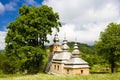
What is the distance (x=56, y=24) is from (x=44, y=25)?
297cm

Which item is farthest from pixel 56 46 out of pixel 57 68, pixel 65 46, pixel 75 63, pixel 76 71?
pixel 76 71

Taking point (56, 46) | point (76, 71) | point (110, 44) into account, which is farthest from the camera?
point (56, 46)

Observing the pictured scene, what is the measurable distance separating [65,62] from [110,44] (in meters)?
14.0

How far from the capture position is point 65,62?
174 ft

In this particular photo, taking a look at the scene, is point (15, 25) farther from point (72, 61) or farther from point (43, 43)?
point (72, 61)

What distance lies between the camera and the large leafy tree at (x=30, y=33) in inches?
1916

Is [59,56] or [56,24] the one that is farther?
[59,56]

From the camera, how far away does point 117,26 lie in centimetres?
6219

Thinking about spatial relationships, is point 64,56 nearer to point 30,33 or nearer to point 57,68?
point 57,68

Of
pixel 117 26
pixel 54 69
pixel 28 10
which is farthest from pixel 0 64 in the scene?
pixel 117 26

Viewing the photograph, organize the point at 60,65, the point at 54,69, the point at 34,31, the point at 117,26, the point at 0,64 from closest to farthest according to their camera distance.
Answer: the point at 34,31, the point at 60,65, the point at 54,69, the point at 117,26, the point at 0,64

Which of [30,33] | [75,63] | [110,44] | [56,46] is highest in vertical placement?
[30,33]

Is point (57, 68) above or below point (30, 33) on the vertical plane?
below

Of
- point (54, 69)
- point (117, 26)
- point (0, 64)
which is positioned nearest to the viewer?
point (54, 69)
